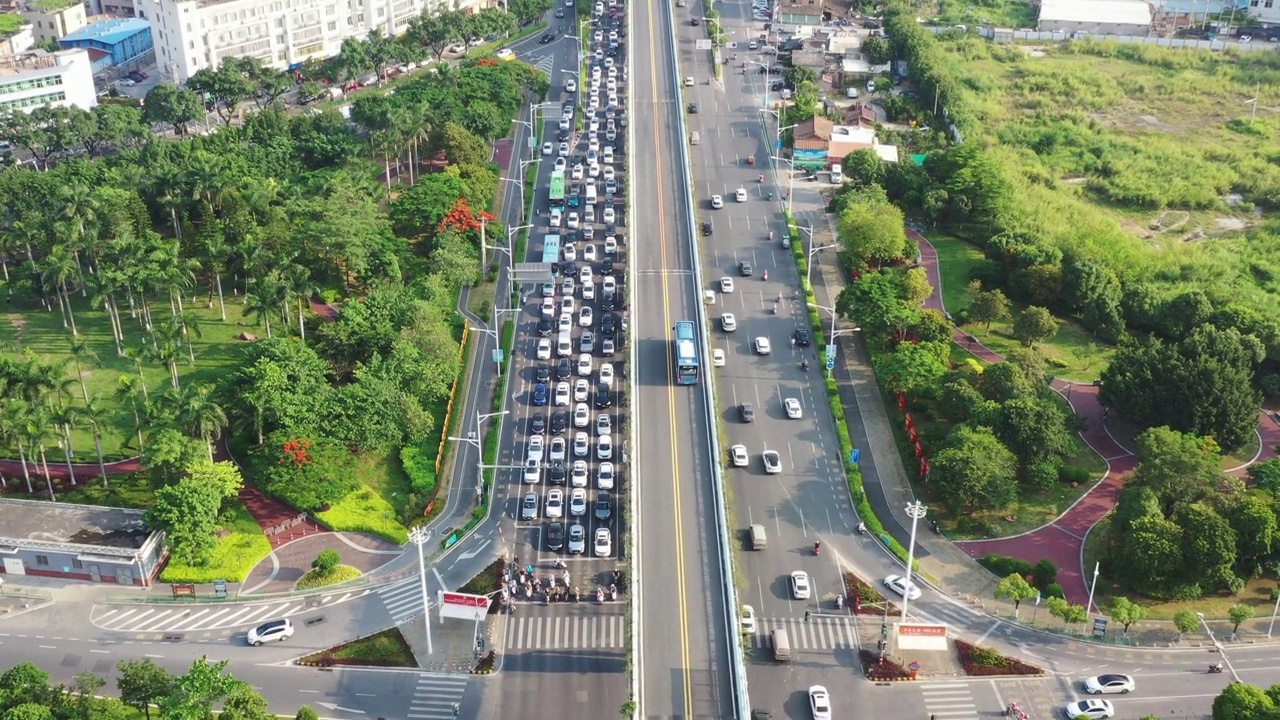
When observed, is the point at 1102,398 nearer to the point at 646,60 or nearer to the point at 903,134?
the point at 903,134

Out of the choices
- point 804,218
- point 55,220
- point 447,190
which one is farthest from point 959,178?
point 55,220

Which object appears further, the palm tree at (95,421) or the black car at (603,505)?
the black car at (603,505)

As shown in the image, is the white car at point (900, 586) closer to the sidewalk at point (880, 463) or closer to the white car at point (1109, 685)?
the sidewalk at point (880, 463)

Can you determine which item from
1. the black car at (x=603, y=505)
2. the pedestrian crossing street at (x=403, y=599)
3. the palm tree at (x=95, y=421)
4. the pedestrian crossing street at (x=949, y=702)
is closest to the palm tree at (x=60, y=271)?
the palm tree at (x=95, y=421)

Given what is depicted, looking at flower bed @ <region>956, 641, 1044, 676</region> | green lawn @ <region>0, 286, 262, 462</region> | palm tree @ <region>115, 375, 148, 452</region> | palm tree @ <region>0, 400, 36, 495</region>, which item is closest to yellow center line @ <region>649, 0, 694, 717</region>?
flower bed @ <region>956, 641, 1044, 676</region>

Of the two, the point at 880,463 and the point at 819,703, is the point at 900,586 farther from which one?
the point at 880,463

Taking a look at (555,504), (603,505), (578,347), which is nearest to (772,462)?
(603,505)

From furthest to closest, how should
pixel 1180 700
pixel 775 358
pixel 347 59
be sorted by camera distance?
pixel 347 59 < pixel 775 358 < pixel 1180 700
